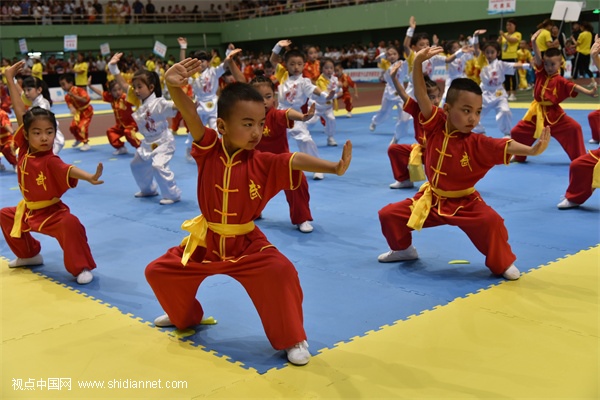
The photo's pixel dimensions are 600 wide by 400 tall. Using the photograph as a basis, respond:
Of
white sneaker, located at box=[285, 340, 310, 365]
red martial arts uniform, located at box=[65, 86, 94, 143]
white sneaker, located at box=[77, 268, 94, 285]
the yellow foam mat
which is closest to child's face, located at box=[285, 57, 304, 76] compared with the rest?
white sneaker, located at box=[77, 268, 94, 285]

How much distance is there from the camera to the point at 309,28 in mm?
32094

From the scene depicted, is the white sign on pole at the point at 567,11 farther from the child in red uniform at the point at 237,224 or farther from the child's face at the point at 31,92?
the child in red uniform at the point at 237,224

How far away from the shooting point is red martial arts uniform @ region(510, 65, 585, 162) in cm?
830

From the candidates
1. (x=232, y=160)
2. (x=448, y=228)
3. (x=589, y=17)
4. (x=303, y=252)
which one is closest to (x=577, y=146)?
(x=448, y=228)

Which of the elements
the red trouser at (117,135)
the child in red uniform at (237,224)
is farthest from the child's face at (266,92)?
the red trouser at (117,135)

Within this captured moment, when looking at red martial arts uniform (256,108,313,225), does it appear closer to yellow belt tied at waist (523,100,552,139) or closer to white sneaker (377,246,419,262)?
white sneaker (377,246,419,262)

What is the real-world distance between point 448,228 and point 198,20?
32.8m

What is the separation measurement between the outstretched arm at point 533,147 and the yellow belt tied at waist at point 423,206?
0.56 m

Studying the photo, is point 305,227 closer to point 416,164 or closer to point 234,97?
point 416,164

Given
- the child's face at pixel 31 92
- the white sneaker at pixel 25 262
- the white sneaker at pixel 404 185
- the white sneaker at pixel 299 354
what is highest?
the child's face at pixel 31 92

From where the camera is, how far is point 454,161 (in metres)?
4.99

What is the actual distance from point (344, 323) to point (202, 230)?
3.58 feet

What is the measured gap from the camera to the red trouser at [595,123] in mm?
9660

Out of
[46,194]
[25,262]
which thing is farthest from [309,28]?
[46,194]
